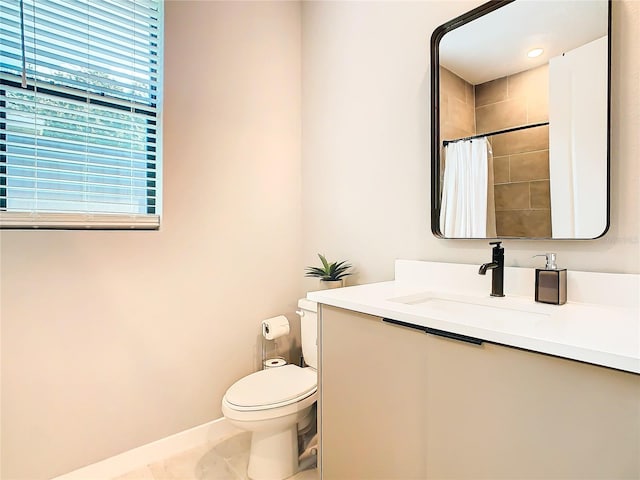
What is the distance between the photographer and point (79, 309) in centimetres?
155

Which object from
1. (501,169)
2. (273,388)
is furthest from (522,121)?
(273,388)

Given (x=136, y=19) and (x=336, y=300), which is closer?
(x=336, y=300)

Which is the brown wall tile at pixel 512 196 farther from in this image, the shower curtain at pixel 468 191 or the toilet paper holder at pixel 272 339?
the toilet paper holder at pixel 272 339

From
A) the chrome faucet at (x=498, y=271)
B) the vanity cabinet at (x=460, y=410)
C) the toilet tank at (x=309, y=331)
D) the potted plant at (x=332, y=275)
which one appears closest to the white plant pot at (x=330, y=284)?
the potted plant at (x=332, y=275)

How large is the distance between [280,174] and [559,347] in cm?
175

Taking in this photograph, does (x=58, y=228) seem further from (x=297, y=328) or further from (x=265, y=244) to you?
(x=297, y=328)

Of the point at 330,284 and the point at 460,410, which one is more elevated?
the point at 330,284

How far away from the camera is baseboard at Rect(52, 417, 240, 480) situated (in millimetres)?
1578

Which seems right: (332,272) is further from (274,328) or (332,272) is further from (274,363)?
(274,363)

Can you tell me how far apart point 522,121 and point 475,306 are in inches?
27.5

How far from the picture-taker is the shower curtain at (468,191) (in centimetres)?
144

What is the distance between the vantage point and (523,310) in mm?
1154

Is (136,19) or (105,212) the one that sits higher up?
(136,19)

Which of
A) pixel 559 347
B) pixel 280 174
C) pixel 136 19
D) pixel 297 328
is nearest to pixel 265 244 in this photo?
pixel 280 174
